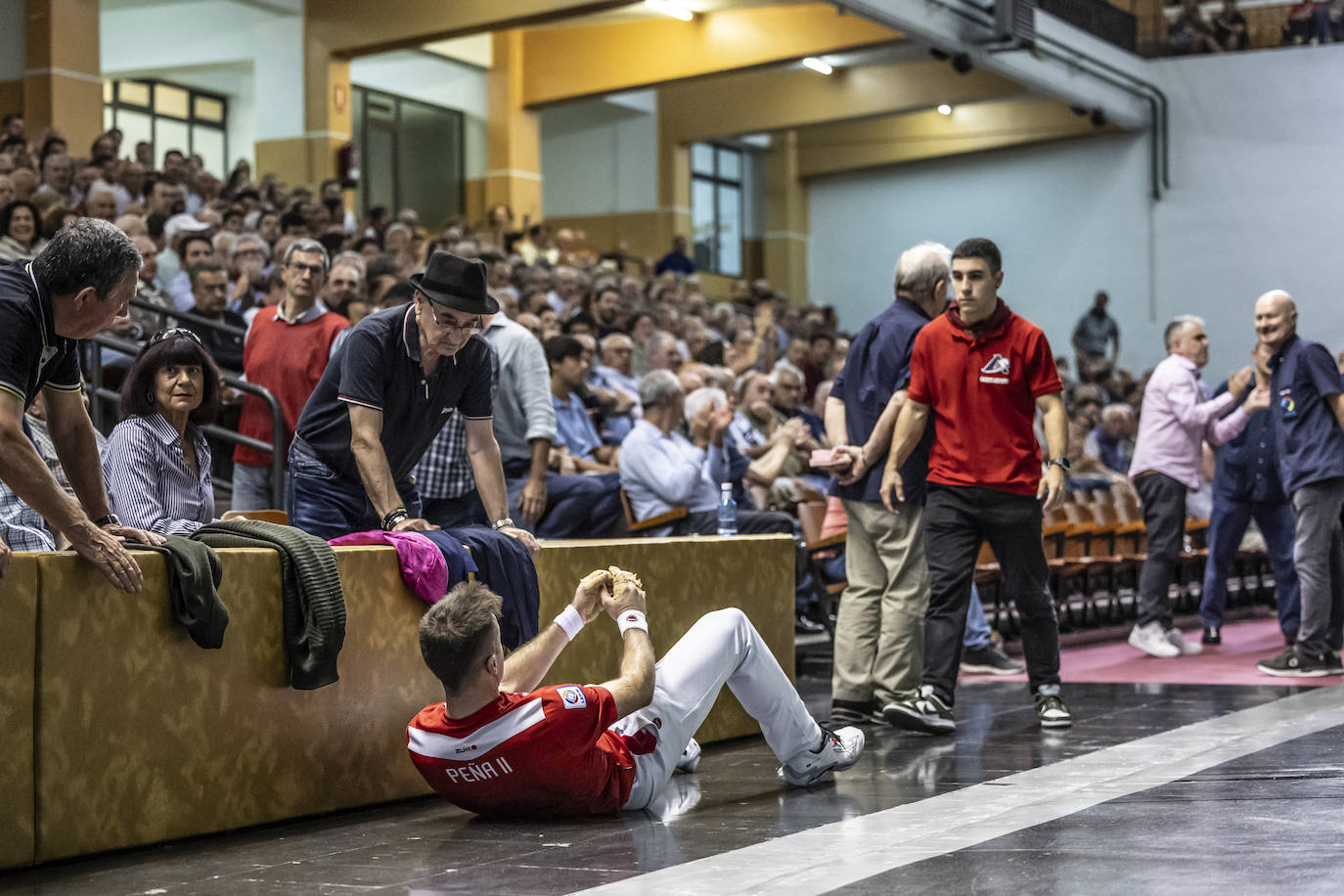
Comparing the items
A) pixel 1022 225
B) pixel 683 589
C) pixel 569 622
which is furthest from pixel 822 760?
pixel 1022 225

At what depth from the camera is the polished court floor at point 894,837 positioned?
3.21m

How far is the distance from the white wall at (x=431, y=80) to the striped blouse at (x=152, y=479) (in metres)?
16.3

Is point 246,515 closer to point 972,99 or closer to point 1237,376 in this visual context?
point 1237,376

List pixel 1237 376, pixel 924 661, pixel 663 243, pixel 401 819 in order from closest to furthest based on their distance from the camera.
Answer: pixel 401 819, pixel 924 661, pixel 1237 376, pixel 663 243

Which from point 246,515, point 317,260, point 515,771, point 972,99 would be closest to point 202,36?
point 972,99

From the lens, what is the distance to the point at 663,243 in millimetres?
23094

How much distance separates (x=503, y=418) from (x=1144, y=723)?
2.79 m

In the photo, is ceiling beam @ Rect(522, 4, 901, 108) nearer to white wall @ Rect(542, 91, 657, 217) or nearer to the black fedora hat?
white wall @ Rect(542, 91, 657, 217)

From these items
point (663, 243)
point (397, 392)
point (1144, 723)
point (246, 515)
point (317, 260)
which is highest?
point (663, 243)

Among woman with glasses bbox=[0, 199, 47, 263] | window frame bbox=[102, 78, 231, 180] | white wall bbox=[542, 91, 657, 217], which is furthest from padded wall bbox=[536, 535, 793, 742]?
white wall bbox=[542, 91, 657, 217]

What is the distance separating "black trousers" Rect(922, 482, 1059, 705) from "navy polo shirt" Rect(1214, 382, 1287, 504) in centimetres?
276

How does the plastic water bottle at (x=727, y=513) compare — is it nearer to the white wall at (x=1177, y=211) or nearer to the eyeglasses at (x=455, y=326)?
the eyeglasses at (x=455, y=326)

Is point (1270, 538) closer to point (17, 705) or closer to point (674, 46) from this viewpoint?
point (17, 705)

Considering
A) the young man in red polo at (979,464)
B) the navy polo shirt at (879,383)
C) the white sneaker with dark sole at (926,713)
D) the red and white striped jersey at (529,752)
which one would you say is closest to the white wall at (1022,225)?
the navy polo shirt at (879,383)
